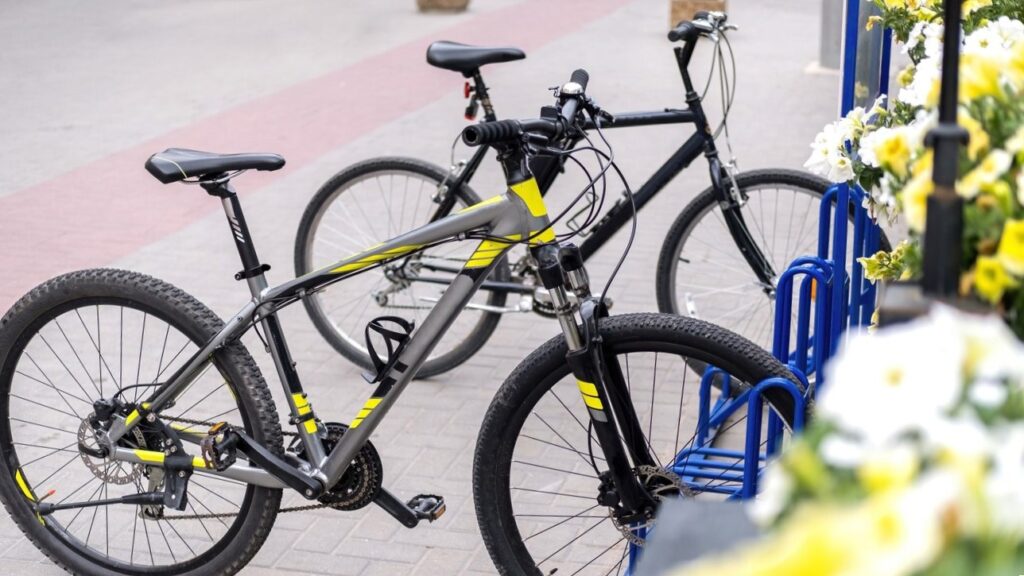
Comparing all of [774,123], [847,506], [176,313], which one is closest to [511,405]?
[176,313]

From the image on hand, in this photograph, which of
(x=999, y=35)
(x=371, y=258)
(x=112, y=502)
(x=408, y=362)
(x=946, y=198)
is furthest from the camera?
(x=112, y=502)

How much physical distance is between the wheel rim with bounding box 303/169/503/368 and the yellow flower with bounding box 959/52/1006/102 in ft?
10.6

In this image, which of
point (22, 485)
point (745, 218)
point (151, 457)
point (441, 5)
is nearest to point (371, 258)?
point (151, 457)

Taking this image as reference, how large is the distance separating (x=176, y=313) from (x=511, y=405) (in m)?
0.90

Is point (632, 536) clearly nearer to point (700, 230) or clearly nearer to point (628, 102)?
point (700, 230)

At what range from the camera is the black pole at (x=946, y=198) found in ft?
4.40

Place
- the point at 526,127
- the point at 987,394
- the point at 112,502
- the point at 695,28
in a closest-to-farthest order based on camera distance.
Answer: the point at 987,394
the point at 526,127
the point at 112,502
the point at 695,28

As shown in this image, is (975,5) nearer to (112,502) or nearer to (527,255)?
(527,255)

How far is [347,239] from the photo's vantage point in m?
5.45

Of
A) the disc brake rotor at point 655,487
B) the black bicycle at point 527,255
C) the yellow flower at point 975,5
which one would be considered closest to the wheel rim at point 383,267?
the black bicycle at point 527,255

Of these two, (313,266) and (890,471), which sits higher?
(890,471)

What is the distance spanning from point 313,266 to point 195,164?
2074 mm

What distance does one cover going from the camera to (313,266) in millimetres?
5230

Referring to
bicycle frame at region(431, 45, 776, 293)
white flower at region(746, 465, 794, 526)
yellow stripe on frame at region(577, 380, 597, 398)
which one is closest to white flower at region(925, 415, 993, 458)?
white flower at region(746, 465, 794, 526)
